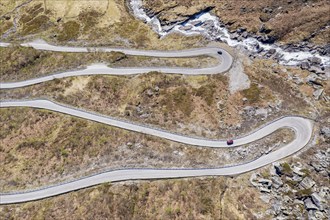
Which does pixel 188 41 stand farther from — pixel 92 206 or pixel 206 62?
pixel 92 206

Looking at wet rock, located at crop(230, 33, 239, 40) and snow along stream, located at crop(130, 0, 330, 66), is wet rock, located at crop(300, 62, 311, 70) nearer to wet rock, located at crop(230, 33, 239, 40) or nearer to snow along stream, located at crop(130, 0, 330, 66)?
snow along stream, located at crop(130, 0, 330, 66)

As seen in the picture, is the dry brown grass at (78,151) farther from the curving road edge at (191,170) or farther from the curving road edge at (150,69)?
the curving road edge at (150,69)

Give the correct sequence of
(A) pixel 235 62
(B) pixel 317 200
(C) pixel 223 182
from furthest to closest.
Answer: (A) pixel 235 62 → (C) pixel 223 182 → (B) pixel 317 200

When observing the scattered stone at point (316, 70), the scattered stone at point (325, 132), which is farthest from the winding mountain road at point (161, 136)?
the scattered stone at point (316, 70)

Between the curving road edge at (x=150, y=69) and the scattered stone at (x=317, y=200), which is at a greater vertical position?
the curving road edge at (x=150, y=69)

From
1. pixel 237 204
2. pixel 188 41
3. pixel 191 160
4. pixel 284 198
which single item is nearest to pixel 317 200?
pixel 284 198
